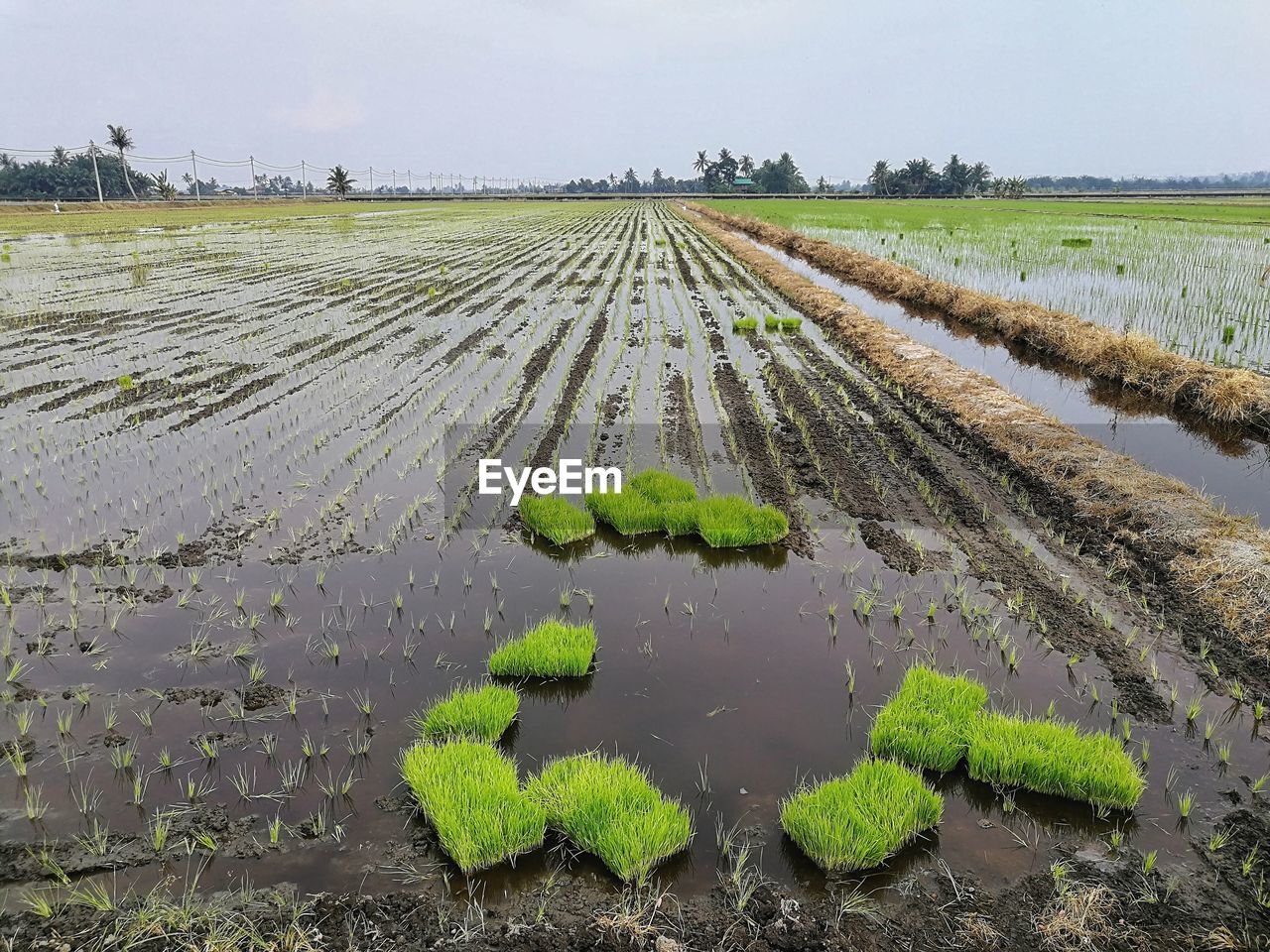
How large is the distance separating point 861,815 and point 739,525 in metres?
2.72

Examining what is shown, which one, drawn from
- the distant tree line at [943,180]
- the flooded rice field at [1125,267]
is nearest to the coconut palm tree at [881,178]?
the distant tree line at [943,180]

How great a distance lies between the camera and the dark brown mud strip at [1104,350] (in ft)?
25.7

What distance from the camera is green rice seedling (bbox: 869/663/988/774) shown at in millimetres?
3252

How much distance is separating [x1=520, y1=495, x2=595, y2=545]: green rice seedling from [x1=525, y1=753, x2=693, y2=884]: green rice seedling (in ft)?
7.89

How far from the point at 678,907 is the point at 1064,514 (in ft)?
15.3

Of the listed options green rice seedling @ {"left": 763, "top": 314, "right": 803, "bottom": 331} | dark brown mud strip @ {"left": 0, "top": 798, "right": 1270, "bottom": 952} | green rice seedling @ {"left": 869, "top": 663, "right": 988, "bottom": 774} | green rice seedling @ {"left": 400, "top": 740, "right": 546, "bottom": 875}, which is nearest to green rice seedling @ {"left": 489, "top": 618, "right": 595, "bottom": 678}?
green rice seedling @ {"left": 400, "top": 740, "right": 546, "bottom": 875}

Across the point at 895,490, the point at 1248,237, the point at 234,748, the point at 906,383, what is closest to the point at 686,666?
the point at 234,748

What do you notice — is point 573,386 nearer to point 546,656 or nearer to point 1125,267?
point 546,656

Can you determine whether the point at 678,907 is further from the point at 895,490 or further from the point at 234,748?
the point at 895,490

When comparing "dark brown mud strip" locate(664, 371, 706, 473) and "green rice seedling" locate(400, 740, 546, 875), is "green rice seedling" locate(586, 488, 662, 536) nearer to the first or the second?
"dark brown mud strip" locate(664, 371, 706, 473)

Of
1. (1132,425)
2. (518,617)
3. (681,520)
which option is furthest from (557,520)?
(1132,425)

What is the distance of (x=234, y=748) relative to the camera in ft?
10.9

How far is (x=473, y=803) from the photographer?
2.88 meters

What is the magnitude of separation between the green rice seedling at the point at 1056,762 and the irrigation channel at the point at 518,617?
0.09 meters
